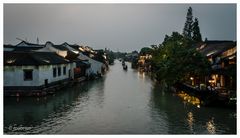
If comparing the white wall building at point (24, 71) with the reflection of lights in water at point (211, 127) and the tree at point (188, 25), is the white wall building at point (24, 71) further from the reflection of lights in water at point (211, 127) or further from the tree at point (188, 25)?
the tree at point (188, 25)

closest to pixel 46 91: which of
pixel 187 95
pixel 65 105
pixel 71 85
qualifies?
pixel 65 105

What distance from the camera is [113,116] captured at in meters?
24.8

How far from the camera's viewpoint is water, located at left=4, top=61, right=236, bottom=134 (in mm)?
20969

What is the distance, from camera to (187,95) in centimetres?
3469

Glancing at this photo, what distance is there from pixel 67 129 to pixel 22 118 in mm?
5404

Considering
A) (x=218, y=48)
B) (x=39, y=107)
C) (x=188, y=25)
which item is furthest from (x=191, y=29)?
(x=39, y=107)

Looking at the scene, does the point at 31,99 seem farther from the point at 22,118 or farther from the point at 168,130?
the point at 168,130

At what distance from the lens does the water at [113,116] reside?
20969mm

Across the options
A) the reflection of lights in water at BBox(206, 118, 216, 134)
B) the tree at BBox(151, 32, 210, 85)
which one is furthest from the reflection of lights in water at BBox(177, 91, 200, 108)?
the reflection of lights in water at BBox(206, 118, 216, 134)

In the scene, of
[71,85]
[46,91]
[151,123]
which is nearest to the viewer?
[151,123]

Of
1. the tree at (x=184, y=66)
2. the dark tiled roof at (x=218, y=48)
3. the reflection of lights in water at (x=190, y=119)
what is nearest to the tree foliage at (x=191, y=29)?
the dark tiled roof at (x=218, y=48)

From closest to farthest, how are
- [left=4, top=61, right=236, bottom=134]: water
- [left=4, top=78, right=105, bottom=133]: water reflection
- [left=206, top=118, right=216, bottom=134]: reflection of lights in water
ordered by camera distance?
[left=206, top=118, right=216, bottom=134]: reflection of lights in water
[left=4, top=61, right=236, bottom=134]: water
[left=4, top=78, right=105, bottom=133]: water reflection

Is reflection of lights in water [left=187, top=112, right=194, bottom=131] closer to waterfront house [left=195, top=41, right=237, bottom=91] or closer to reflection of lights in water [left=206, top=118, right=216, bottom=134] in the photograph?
reflection of lights in water [left=206, top=118, right=216, bottom=134]

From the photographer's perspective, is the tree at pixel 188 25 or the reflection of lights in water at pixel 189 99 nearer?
the reflection of lights in water at pixel 189 99
